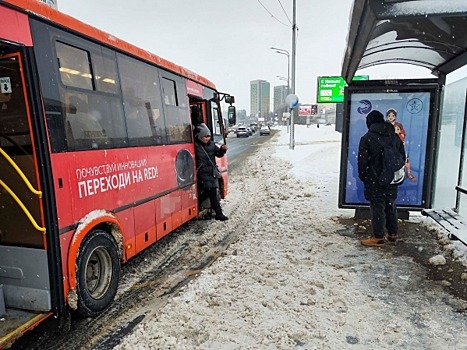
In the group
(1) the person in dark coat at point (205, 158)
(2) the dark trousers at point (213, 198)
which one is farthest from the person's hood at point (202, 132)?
(2) the dark trousers at point (213, 198)

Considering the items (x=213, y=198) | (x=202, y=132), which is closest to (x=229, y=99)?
(x=202, y=132)

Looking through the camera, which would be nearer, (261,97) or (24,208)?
(24,208)

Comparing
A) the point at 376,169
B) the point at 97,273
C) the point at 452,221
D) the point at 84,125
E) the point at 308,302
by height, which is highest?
the point at 84,125

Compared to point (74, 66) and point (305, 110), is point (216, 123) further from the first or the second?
point (305, 110)

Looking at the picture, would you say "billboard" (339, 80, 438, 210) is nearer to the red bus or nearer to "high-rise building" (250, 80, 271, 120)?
the red bus

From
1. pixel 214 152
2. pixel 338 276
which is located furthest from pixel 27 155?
pixel 214 152

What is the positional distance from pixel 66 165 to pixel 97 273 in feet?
4.28

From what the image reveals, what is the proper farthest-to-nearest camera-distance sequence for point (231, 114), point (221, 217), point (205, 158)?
point (231, 114), point (221, 217), point (205, 158)

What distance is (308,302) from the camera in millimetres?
3746

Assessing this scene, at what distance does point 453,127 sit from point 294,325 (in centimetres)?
510

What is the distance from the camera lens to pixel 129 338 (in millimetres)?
3184

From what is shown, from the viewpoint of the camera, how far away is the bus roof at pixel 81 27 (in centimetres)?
297

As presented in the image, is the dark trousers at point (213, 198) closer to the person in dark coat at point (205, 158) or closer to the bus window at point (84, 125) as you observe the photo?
the person in dark coat at point (205, 158)

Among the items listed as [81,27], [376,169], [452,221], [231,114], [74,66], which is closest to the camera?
[74,66]
